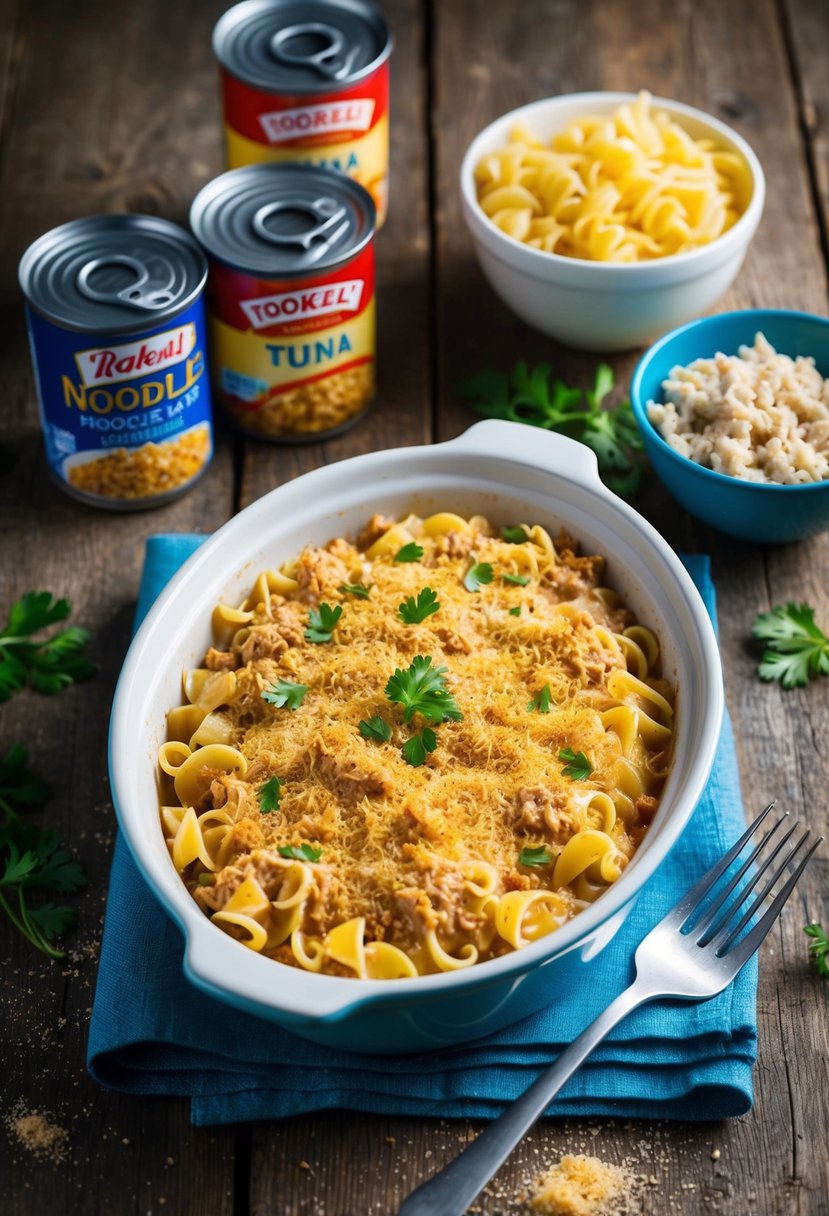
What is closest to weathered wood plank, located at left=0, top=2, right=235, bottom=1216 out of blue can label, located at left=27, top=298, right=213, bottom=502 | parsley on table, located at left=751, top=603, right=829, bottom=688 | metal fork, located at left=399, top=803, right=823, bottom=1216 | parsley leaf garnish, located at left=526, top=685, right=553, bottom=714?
blue can label, located at left=27, top=298, right=213, bottom=502

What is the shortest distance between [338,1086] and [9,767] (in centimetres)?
122

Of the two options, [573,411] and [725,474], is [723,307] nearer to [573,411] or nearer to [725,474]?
[573,411]

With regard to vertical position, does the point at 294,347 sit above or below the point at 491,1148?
above

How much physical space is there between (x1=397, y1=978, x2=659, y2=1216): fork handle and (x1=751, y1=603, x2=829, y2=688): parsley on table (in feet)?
4.47

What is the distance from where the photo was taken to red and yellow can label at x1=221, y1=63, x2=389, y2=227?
14.0 ft

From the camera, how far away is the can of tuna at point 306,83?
4273 millimetres

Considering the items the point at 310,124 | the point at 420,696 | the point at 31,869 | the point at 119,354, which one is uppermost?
the point at 310,124

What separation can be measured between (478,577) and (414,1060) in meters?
1.20

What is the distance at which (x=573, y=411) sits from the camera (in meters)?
4.34

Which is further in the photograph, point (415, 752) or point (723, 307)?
point (723, 307)

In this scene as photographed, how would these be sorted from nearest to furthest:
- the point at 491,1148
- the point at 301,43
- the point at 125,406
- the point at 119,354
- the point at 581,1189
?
the point at 491,1148 < the point at 581,1189 < the point at 119,354 < the point at 125,406 < the point at 301,43

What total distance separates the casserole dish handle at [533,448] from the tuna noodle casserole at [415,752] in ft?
0.62

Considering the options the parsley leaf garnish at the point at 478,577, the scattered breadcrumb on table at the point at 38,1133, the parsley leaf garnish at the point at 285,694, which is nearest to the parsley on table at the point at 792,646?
the parsley leaf garnish at the point at 478,577

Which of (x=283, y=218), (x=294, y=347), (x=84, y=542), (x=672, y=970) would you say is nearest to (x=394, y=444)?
(x=294, y=347)
